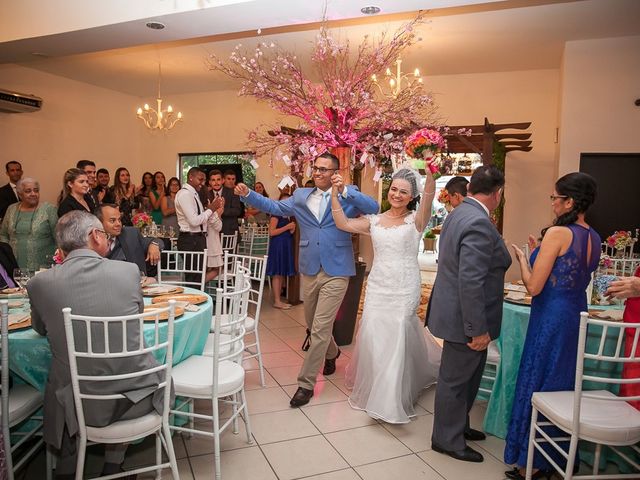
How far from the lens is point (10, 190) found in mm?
6953

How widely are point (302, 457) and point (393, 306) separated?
112 centimetres

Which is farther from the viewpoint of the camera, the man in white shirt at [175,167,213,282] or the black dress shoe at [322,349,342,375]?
→ the man in white shirt at [175,167,213,282]

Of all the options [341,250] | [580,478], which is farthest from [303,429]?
[580,478]

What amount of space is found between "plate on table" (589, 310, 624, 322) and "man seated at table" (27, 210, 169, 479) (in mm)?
2459

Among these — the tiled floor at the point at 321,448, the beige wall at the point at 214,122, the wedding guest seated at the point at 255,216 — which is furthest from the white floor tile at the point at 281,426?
the beige wall at the point at 214,122

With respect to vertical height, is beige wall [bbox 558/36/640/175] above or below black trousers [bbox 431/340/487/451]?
above

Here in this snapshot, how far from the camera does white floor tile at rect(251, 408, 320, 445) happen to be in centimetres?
304

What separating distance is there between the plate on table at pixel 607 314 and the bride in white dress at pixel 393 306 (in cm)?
107

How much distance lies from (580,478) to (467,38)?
5636mm

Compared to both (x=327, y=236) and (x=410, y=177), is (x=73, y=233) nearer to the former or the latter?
(x=327, y=236)

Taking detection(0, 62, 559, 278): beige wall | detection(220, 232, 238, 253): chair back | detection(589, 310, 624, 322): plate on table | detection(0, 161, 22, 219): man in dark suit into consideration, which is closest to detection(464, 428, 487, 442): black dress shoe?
detection(589, 310, 624, 322): plate on table

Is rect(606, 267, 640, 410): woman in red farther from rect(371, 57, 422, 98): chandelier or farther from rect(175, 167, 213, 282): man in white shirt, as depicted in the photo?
→ rect(175, 167, 213, 282): man in white shirt

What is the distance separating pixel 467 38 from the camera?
635cm

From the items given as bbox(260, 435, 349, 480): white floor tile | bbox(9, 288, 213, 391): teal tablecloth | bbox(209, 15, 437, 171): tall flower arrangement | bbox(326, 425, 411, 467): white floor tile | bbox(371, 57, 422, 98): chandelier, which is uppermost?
bbox(371, 57, 422, 98): chandelier
